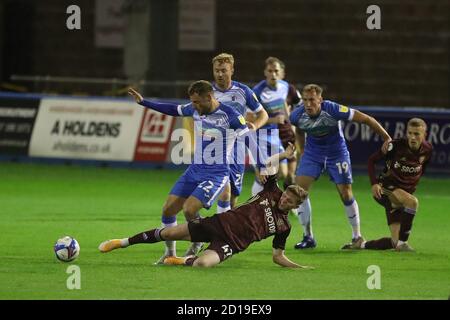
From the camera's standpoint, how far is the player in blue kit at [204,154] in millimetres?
14406

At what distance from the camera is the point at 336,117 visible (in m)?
→ 16.1

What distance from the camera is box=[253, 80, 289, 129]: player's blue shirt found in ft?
64.8

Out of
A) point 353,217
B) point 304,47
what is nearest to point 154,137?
point 304,47

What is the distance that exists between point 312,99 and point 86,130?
35.2 feet

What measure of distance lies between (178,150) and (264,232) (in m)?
11.6

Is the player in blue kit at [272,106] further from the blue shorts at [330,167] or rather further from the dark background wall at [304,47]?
the dark background wall at [304,47]

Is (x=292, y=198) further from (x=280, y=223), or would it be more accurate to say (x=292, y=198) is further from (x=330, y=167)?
(x=330, y=167)

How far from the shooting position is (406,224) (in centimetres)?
1586

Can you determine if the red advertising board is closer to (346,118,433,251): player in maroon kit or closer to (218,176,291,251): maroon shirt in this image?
(346,118,433,251): player in maroon kit

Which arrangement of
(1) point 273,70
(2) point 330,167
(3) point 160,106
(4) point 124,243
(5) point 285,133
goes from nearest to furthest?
1. (4) point 124,243
2. (3) point 160,106
3. (2) point 330,167
4. (1) point 273,70
5. (5) point 285,133

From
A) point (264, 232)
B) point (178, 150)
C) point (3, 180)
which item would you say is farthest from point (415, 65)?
point (264, 232)

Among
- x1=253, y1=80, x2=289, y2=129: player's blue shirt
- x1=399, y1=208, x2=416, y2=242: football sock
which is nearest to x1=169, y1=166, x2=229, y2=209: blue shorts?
x1=399, y1=208, x2=416, y2=242: football sock

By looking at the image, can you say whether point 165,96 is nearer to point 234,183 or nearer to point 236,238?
point 234,183

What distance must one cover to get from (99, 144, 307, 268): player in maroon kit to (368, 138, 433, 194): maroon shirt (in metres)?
2.11
